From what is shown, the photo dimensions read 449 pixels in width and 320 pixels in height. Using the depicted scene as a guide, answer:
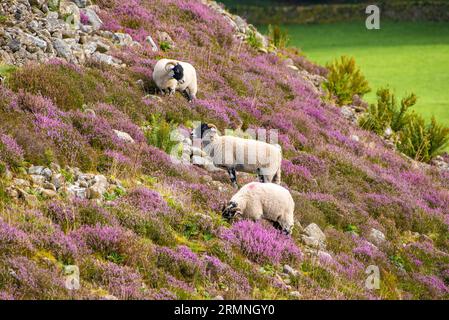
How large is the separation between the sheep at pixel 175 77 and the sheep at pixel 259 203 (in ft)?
17.6

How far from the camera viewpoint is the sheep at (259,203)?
12633 millimetres

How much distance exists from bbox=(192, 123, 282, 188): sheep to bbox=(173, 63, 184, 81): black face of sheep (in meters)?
2.79

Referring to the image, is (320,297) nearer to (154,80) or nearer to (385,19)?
(154,80)

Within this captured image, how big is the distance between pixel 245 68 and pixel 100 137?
921cm

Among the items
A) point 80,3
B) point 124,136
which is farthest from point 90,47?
point 124,136

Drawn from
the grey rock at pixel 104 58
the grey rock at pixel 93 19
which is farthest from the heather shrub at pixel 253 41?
the grey rock at pixel 104 58

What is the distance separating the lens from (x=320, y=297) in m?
11.2

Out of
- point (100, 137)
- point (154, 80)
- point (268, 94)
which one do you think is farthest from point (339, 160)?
point (100, 137)

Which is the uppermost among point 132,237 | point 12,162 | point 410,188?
point 12,162

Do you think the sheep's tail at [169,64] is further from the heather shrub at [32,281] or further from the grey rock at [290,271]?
the heather shrub at [32,281]

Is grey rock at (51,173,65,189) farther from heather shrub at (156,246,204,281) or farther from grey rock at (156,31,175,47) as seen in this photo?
grey rock at (156,31,175,47)

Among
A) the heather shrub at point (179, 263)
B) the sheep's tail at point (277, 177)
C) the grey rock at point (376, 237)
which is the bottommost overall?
the grey rock at point (376, 237)

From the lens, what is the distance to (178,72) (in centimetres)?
1720
